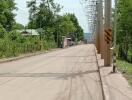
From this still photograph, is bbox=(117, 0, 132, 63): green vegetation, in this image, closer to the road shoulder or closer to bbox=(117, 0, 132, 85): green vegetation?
bbox=(117, 0, 132, 85): green vegetation

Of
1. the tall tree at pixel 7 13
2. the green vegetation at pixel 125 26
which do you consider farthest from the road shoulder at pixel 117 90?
the tall tree at pixel 7 13

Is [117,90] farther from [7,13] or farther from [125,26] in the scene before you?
[7,13]

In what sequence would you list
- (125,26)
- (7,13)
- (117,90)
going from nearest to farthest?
(117,90), (125,26), (7,13)

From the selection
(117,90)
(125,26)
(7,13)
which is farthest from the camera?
(7,13)

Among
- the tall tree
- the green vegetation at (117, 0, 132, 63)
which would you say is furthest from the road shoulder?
the tall tree

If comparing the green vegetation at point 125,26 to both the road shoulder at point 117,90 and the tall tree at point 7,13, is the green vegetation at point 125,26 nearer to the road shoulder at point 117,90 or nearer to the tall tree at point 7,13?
the road shoulder at point 117,90

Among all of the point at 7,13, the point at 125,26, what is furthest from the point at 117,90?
the point at 7,13

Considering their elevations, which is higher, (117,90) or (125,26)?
(125,26)

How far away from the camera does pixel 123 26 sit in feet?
191

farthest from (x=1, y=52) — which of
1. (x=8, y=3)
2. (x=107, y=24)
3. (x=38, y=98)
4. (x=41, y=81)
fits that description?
(x=8, y=3)

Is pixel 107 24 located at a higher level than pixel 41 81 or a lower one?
higher

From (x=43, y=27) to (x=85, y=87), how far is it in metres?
100

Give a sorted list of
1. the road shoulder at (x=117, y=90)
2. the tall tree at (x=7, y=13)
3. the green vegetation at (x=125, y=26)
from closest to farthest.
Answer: the road shoulder at (x=117, y=90) → the green vegetation at (x=125, y=26) → the tall tree at (x=7, y=13)

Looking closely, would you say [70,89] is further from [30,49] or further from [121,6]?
[30,49]
